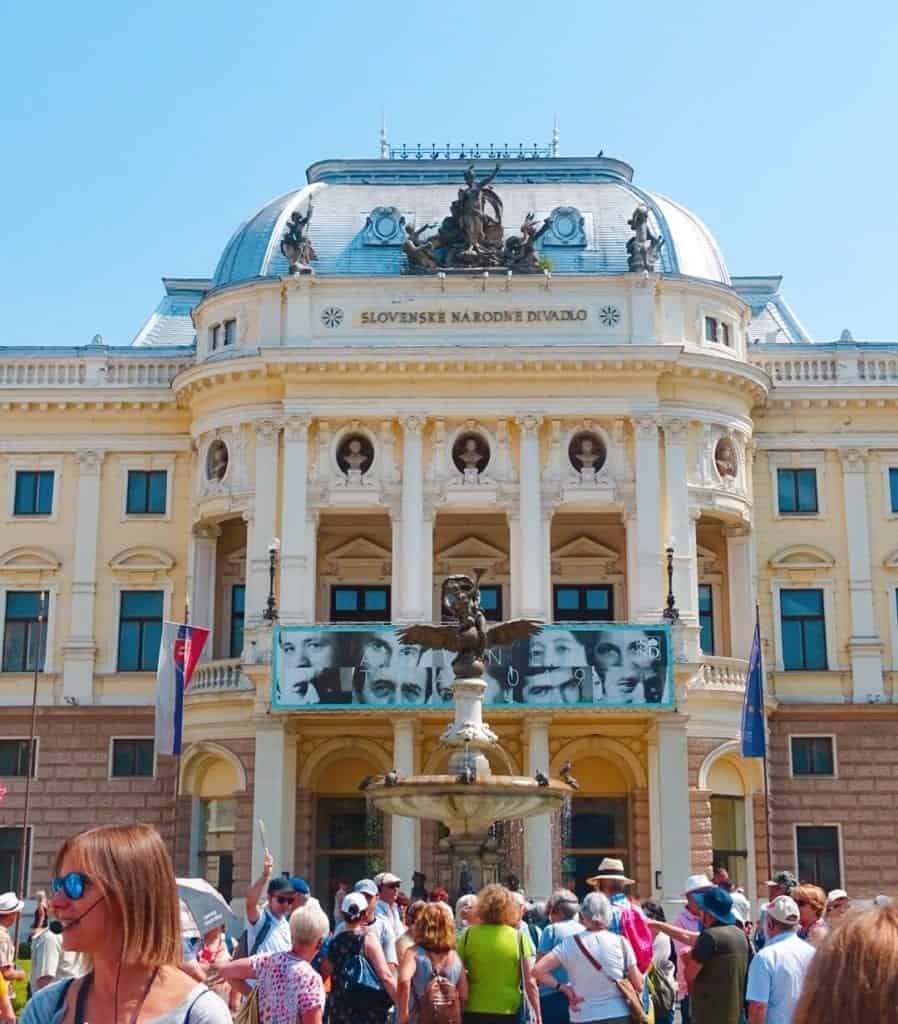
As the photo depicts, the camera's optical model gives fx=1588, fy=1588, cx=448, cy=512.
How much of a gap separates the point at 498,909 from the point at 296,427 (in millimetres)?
31956

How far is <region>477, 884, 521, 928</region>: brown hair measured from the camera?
1153 cm

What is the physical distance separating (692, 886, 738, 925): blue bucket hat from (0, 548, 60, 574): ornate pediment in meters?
36.6

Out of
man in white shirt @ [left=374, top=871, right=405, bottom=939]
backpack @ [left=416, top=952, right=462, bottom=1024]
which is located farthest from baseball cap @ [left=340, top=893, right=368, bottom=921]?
man in white shirt @ [left=374, top=871, right=405, bottom=939]

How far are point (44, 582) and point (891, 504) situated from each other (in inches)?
955

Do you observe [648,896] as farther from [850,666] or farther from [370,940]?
[370,940]

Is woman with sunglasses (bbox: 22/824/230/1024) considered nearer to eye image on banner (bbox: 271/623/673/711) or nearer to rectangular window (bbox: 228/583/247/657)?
eye image on banner (bbox: 271/623/673/711)

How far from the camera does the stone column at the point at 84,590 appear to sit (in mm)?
44406

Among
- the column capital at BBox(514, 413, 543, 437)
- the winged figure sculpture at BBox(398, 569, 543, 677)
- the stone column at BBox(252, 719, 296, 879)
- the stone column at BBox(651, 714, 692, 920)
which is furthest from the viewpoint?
the column capital at BBox(514, 413, 543, 437)

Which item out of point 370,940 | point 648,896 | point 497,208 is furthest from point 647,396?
point 370,940

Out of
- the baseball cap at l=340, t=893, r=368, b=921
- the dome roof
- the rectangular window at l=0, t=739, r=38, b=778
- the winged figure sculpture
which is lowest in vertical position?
the baseball cap at l=340, t=893, r=368, b=921

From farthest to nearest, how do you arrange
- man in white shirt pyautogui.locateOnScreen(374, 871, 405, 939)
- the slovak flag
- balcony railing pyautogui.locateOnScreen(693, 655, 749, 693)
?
1. balcony railing pyautogui.locateOnScreen(693, 655, 749, 693)
2. the slovak flag
3. man in white shirt pyautogui.locateOnScreen(374, 871, 405, 939)

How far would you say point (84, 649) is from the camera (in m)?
44.4

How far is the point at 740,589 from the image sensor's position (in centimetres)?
4338

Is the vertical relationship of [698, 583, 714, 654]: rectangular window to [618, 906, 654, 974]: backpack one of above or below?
above
